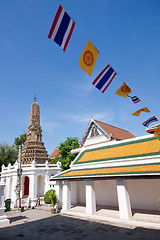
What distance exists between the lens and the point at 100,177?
1224 cm

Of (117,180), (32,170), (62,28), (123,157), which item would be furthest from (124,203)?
(32,170)

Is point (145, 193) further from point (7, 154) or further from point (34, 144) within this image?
point (7, 154)

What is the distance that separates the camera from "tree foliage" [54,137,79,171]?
28.7m

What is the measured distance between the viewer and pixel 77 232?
9.45 metres

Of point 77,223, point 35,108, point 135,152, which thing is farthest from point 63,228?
point 35,108

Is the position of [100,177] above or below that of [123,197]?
above

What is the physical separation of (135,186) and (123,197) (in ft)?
11.7

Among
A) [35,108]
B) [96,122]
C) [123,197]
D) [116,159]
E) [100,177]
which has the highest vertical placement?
[35,108]

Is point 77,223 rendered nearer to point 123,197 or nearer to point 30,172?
point 123,197

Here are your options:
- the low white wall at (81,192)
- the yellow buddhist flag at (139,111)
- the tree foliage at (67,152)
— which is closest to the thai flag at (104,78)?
the yellow buddhist flag at (139,111)

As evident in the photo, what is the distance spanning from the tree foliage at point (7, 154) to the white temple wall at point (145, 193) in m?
33.1

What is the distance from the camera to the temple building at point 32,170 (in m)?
24.1

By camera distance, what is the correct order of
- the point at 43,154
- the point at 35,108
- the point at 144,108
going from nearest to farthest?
1. the point at 144,108
2. the point at 43,154
3. the point at 35,108

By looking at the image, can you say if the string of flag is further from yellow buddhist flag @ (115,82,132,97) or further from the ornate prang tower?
the ornate prang tower
